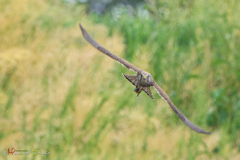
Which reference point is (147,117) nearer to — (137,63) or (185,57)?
(137,63)

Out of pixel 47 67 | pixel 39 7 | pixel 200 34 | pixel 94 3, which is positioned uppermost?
pixel 39 7

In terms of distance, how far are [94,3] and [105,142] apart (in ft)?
40.6

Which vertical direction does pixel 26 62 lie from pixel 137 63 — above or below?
above

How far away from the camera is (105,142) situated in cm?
339

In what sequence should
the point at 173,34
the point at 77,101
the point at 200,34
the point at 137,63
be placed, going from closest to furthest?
the point at 77,101, the point at 137,63, the point at 200,34, the point at 173,34

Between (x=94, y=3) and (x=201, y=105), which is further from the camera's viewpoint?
(x=94, y=3)

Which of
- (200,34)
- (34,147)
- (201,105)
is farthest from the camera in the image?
(200,34)

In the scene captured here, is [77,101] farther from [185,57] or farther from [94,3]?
[94,3]

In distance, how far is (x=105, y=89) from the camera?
379 centimetres

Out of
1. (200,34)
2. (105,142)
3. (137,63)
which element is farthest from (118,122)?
(200,34)

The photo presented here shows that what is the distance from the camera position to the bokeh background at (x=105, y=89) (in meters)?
3.05

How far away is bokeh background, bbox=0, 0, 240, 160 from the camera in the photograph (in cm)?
305

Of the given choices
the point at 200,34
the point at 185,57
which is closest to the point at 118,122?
the point at 185,57

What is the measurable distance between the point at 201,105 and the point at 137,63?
1.12 metres
